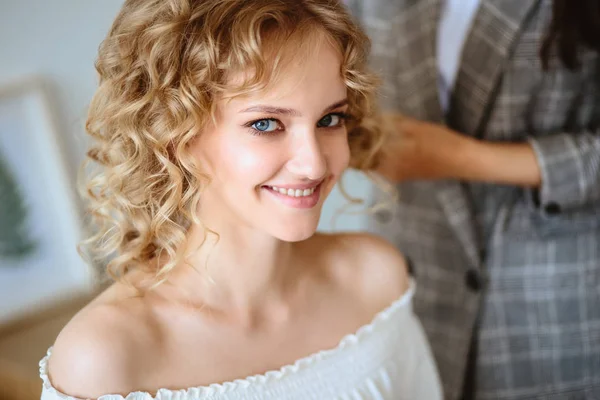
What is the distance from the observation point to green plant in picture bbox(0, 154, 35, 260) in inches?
76.9

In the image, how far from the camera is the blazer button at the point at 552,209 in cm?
147

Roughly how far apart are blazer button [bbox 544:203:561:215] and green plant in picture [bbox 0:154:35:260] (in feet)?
4.55

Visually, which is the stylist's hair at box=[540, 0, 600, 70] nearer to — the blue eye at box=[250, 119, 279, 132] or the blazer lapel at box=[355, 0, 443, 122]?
the blazer lapel at box=[355, 0, 443, 122]

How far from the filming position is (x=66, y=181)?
2045 millimetres

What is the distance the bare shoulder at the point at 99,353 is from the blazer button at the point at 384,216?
0.86m

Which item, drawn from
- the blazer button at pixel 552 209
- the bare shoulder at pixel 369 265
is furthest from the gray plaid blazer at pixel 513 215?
the bare shoulder at pixel 369 265

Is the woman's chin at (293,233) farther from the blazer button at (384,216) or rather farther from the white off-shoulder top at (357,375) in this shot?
the blazer button at (384,216)

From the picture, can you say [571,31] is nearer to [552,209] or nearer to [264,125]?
[552,209]

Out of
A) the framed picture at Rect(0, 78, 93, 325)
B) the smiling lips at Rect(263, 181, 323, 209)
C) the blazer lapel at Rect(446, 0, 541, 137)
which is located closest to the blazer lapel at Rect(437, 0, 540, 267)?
the blazer lapel at Rect(446, 0, 541, 137)

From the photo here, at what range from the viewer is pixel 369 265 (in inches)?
50.4

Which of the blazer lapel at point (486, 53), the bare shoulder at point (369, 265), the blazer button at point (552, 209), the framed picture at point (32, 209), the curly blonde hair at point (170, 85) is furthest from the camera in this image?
the framed picture at point (32, 209)

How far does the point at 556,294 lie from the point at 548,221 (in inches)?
6.0

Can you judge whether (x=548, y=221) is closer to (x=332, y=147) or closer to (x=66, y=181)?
(x=332, y=147)

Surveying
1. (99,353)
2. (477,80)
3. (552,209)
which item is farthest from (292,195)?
(552,209)
